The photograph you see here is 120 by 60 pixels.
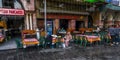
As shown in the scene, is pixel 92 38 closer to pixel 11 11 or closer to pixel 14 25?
pixel 11 11

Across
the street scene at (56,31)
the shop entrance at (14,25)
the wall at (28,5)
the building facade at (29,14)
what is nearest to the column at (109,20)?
the street scene at (56,31)

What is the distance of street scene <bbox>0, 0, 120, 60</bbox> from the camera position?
14.5 meters

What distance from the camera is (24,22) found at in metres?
21.2

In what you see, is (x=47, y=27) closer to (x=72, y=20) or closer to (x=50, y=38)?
(x=72, y=20)

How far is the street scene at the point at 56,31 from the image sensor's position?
1455 centimetres

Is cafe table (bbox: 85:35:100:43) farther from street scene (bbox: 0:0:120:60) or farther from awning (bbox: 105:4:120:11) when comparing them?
awning (bbox: 105:4:120:11)

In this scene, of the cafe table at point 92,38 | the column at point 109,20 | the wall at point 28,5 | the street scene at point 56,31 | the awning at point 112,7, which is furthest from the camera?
the column at point 109,20

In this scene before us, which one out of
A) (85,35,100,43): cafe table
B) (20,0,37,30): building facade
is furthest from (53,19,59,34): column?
(85,35,100,43): cafe table

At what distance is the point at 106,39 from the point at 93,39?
2.73 m

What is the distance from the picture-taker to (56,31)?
23.2 m

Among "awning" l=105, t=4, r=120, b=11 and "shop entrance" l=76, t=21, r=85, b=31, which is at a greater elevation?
"awning" l=105, t=4, r=120, b=11

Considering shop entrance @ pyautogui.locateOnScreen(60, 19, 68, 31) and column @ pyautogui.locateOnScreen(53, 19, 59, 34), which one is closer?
column @ pyautogui.locateOnScreen(53, 19, 59, 34)

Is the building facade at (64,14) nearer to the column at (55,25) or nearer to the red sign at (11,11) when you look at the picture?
the column at (55,25)

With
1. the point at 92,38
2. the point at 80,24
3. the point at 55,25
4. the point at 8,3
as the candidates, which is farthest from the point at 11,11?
the point at 80,24
